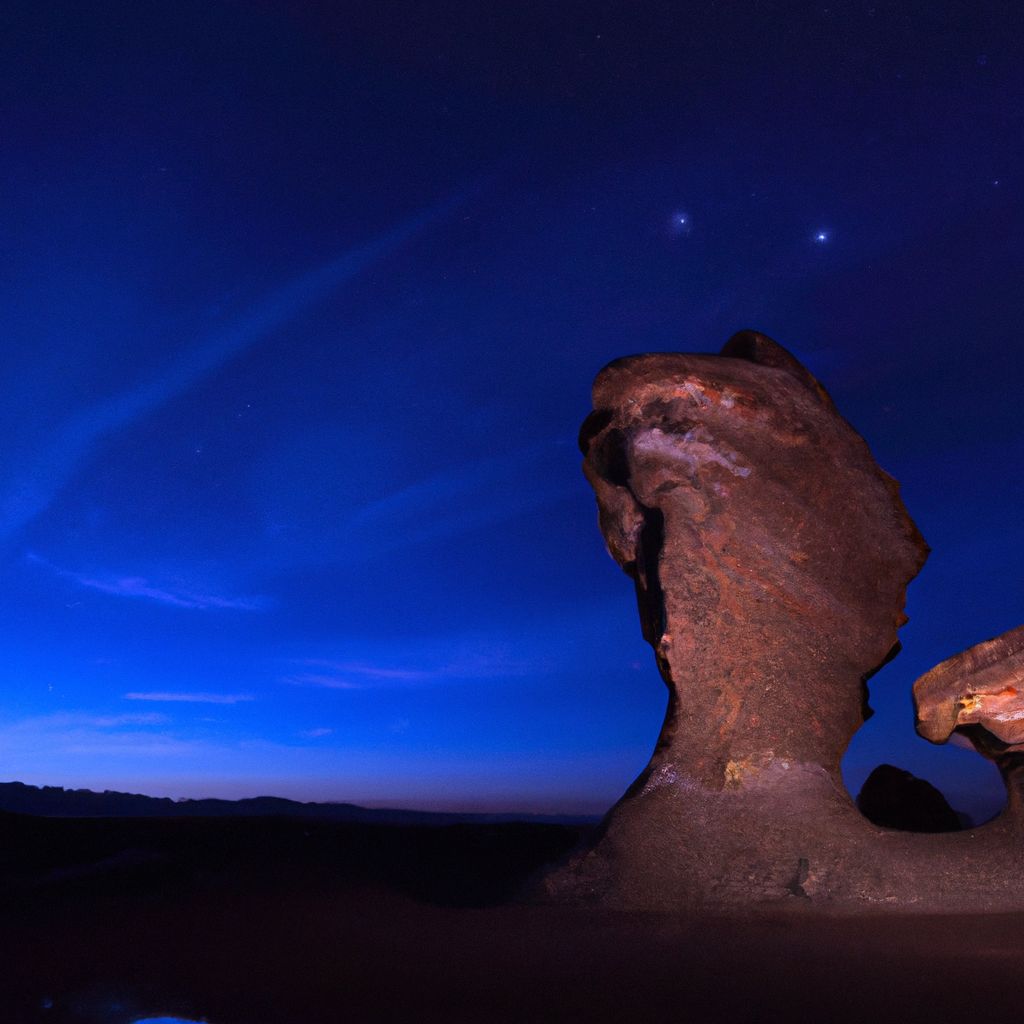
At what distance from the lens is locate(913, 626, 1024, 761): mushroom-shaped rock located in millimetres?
5934

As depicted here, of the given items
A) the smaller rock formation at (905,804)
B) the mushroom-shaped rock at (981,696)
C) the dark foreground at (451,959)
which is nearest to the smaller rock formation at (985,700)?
the mushroom-shaped rock at (981,696)

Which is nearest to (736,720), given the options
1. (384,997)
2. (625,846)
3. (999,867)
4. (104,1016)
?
(625,846)

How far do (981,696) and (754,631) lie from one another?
1.47m

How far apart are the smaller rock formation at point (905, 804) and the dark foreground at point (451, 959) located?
4645 millimetres

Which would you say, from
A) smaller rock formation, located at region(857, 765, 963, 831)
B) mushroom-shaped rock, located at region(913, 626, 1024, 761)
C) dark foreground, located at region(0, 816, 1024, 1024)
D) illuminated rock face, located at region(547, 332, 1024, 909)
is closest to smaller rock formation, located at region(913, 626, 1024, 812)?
mushroom-shaped rock, located at region(913, 626, 1024, 761)

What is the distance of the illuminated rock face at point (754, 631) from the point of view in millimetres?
5504

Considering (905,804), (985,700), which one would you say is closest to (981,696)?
(985,700)

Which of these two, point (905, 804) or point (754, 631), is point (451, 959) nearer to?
point (754, 631)

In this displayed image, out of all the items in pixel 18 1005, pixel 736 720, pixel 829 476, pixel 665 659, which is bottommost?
pixel 18 1005

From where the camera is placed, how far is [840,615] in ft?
21.8

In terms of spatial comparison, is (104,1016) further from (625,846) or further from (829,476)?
(829,476)

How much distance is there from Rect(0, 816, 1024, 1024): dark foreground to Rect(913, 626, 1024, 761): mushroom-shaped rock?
1.27m

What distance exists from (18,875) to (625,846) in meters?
5.91

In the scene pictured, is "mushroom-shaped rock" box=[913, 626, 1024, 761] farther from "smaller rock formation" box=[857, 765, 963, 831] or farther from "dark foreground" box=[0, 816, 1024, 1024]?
"smaller rock formation" box=[857, 765, 963, 831]
